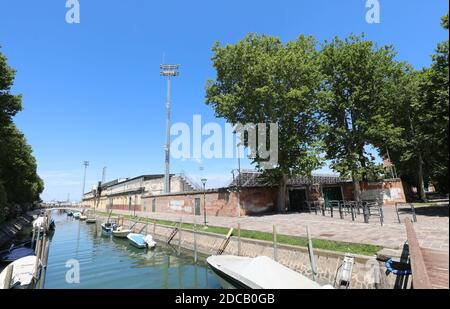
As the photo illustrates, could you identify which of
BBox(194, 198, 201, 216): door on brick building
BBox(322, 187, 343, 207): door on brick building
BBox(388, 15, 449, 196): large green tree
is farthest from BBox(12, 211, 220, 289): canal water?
BBox(322, 187, 343, 207): door on brick building

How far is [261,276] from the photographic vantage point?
31.2 ft

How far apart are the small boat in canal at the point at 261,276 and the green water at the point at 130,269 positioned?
220cm

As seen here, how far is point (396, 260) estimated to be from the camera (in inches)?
346

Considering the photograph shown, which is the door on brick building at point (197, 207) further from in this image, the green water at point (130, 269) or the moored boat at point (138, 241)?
the green water at point (130, 269)

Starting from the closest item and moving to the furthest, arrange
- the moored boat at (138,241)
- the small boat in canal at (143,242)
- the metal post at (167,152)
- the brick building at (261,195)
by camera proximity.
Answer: the small boat in canal at (143,242) → the moored boat at (138,241) → the brick building at (261,195) → the metal post at (167,152)

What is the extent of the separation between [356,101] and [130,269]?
26072 millimetres

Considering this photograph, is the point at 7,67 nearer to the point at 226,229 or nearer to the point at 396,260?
the point at 226,229

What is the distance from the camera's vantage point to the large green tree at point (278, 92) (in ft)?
79.9

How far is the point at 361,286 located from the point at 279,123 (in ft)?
60.2

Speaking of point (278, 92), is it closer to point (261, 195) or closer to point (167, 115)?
point (261, 195)

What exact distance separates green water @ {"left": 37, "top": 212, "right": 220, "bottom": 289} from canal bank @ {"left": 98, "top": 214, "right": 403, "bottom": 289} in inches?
55.4

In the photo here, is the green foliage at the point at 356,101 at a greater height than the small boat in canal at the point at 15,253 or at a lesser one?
greater

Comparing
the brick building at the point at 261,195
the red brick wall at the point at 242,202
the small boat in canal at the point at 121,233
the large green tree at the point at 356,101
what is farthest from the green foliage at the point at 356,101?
the small boat in canal at the point at 121,233

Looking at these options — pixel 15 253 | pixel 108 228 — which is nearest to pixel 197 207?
pixel 108 228
